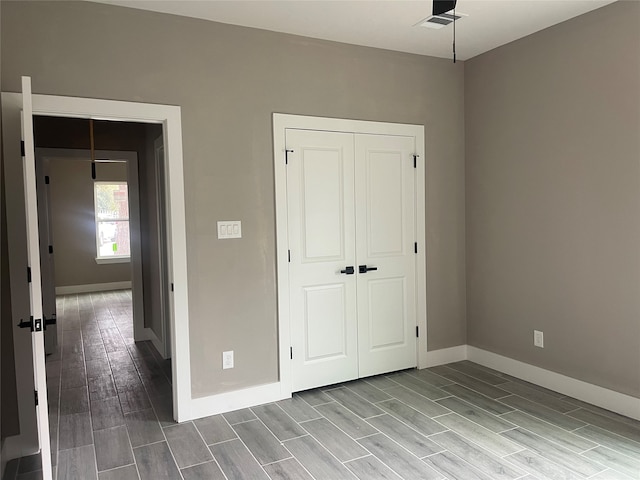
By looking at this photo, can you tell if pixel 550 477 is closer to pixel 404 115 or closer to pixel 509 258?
pixel 509 258

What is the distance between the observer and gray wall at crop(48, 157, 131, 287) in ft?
29.8

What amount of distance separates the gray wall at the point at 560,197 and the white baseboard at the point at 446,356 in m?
0.14

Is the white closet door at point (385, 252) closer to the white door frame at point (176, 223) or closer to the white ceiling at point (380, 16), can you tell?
the white ceiling at point (380, 16)

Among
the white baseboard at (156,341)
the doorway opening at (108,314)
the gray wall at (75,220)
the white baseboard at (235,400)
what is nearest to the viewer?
the white baseboard at (235,400)

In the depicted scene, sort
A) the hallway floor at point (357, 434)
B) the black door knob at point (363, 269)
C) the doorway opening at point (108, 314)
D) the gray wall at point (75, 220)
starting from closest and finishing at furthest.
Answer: the hallway floor at point (357, 434), the doorway opening at point (108, 314), the black door knob at point (363, 269), the gray wall at point (75, 220)

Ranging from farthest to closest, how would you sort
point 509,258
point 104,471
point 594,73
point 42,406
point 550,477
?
point 509,258, point 594,73, point 104,471, point 550,477, point 42,406

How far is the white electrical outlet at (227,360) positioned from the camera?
340cm

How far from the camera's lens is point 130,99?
305cm

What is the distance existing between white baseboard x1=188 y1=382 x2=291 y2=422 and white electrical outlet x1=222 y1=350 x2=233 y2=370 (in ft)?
0.63

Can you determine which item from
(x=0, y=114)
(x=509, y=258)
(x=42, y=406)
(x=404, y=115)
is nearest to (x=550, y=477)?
(x=509, y=258)

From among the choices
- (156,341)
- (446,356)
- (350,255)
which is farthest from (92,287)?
(446,356)

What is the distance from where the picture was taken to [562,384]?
359 centimetres

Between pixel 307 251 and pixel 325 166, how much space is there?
2.21ft

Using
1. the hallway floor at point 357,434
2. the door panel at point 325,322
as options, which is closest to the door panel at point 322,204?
the door panel at point 325,322
